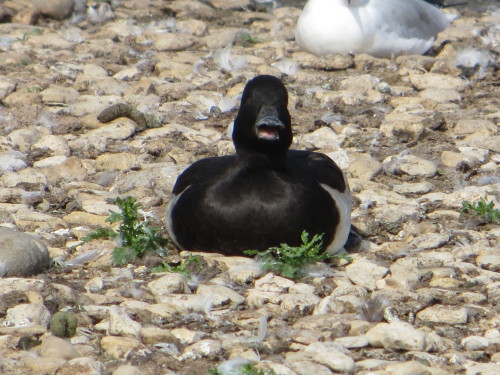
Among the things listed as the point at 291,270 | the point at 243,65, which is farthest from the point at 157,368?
the point at 243,65

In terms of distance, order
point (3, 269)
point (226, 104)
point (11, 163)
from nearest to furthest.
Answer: point (3, 269), point (11, 163), point (226, 104)

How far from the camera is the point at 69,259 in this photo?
514 cm

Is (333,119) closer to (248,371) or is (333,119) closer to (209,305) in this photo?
(209,305)

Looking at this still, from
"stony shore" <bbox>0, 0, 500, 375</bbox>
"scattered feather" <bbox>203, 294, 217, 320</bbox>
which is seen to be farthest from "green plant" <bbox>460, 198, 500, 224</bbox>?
"scattered feather" <bbox>203, 294, 217, 320</bbox>

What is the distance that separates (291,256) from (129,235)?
86 cm

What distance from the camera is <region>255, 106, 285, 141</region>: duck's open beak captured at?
5.08 m

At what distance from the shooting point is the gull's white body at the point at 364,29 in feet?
30.7

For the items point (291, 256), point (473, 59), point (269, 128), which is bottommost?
point (291, 256)

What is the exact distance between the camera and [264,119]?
16.8 ft

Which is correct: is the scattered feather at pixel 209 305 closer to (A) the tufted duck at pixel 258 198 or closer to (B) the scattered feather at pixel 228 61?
(A) the tufted duck at pixel 258 198

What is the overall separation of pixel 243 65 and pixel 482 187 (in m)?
3.00

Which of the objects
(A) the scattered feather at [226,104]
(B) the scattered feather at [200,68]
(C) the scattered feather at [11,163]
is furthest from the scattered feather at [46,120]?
(B) the scattered feather at [200,68]

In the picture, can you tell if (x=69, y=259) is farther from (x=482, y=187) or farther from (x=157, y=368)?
(x=482, y=187)

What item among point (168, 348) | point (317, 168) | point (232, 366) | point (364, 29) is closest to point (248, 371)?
point (232, 366)
